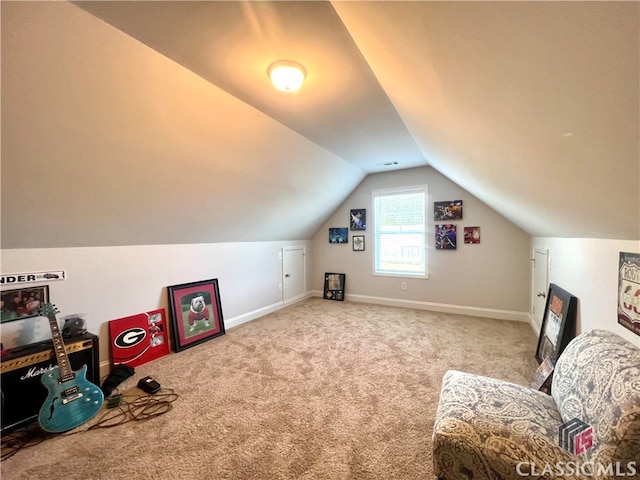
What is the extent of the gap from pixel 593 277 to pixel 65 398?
3705mm

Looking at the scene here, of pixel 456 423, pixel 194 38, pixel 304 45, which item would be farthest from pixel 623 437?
pixel 194 38

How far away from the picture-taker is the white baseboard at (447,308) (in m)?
3.71

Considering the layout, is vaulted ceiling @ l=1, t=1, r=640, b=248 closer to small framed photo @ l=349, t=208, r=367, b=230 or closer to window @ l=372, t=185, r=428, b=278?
window @ l=372, t=185, r=428, b=278

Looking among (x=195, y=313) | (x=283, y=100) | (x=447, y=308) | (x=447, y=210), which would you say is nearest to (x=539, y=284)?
(x=447, y=308)

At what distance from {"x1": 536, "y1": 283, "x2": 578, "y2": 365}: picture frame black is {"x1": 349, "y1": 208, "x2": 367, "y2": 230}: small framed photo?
279cm

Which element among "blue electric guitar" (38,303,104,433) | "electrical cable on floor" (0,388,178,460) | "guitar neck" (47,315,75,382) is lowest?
"electrical cable on floor" (0,388,178,460)

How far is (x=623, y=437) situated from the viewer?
832 mm

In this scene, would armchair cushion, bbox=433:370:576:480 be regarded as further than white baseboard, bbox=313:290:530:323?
No

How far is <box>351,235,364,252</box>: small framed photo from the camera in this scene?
4.86m

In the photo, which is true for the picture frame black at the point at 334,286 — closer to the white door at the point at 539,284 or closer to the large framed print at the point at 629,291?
the white door at the point at 539,284

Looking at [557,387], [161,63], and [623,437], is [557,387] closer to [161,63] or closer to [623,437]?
[623,437]

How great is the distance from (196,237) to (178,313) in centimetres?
92

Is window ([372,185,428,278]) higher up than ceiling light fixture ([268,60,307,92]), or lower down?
lower down

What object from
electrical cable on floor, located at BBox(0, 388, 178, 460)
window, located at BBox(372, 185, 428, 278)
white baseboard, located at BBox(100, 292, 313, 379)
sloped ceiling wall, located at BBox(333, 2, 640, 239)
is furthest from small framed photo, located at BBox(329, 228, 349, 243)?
electrical cable on floor, located at BBox(0, 388, 178, 460)
